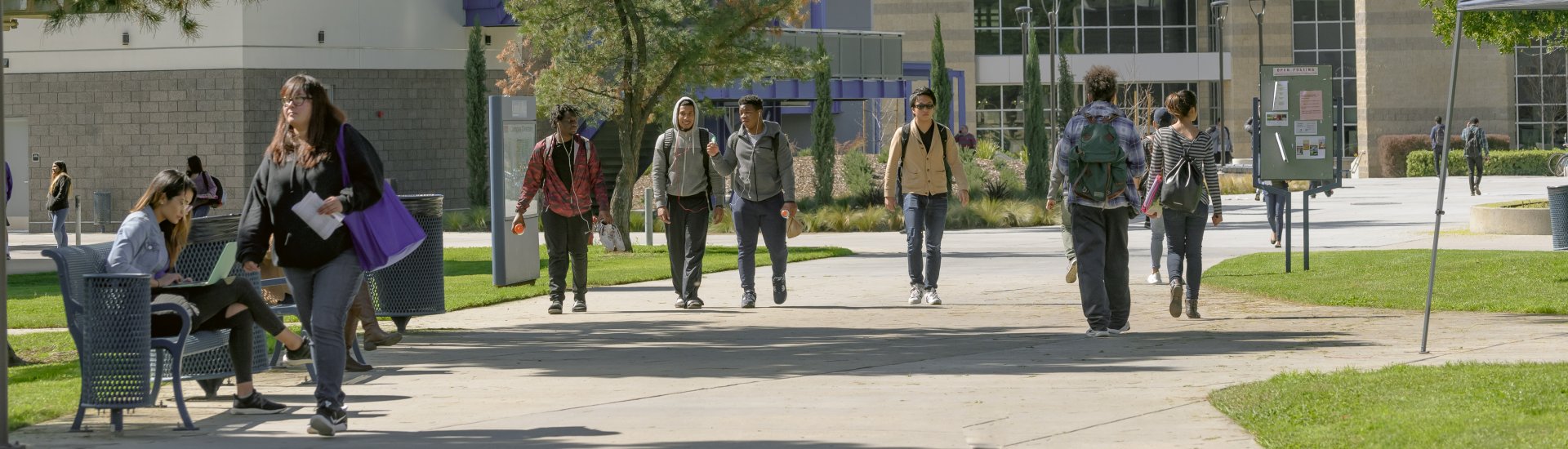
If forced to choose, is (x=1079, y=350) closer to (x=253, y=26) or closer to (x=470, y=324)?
(x=470, y=324)

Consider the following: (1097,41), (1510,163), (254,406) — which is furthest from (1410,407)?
(1097,41)

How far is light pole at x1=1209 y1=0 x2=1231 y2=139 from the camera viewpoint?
154 feet

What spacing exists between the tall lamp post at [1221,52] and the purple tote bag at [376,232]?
107ft

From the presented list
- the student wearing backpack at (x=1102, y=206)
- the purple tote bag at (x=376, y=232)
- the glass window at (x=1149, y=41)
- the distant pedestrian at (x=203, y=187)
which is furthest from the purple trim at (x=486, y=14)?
the glass window at (x=1149, y=41)

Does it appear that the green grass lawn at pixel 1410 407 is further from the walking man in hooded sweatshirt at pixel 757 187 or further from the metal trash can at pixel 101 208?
the metal trash can at pixel 101 208

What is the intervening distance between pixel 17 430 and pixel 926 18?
183 feet

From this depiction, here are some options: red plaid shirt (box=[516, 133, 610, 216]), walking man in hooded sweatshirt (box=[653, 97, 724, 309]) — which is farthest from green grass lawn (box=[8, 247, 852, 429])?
walking man in hooded sweatshirt (box=[653, 97, 724, 309])

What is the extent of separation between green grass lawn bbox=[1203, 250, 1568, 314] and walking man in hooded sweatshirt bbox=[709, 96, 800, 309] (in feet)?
12.0

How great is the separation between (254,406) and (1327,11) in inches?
2300

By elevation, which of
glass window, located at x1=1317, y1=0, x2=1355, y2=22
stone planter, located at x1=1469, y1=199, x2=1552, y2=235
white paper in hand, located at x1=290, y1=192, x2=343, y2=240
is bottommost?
stone planter, located at x1=1469, y1=199, x2=1552, y2=235

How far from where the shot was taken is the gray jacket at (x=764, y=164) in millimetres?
13359

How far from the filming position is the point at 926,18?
62.2m

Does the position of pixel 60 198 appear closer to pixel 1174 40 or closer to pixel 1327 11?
pixel 1174 40

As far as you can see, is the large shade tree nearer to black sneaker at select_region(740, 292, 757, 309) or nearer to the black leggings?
black sneaker at select_region(740, 292, 757, 309)
